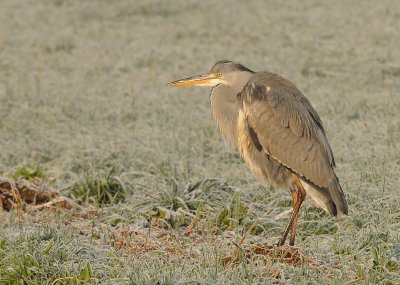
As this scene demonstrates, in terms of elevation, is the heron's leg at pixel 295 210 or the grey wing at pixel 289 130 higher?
the grey wing at pixel 289 130

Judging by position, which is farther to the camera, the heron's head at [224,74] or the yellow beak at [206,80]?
the yellow beak at [206,80]

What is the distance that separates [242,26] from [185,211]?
11.8 meters

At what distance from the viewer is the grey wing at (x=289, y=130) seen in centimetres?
638

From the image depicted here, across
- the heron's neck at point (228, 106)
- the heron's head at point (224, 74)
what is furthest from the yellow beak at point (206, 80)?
the heron's neck at point (228, 106)

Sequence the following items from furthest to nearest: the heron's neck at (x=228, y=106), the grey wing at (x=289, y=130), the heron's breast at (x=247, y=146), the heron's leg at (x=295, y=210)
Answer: the heron's neck at (x=228, y=106) < the heron's breast at (x=247, y=146) < the grey wing at (x=289, y=130) < the heron's leg at (x=295, y=210)

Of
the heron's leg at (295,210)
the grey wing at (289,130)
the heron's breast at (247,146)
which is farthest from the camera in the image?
the heron's breast at (247,146)

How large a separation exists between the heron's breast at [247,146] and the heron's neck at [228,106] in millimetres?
176

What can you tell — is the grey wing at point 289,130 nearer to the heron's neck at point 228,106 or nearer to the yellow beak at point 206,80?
the heron's neck at point 228,106

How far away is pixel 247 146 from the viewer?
6680 millimetres


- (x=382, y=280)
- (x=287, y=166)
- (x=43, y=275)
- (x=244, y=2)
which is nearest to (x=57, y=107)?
(x=287, y=166)

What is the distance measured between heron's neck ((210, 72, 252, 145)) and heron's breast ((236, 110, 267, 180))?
0.18 meters

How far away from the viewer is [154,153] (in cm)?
913

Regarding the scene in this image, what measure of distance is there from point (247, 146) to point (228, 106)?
454 mm

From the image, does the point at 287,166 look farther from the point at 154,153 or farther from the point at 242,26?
the point at 242,26
